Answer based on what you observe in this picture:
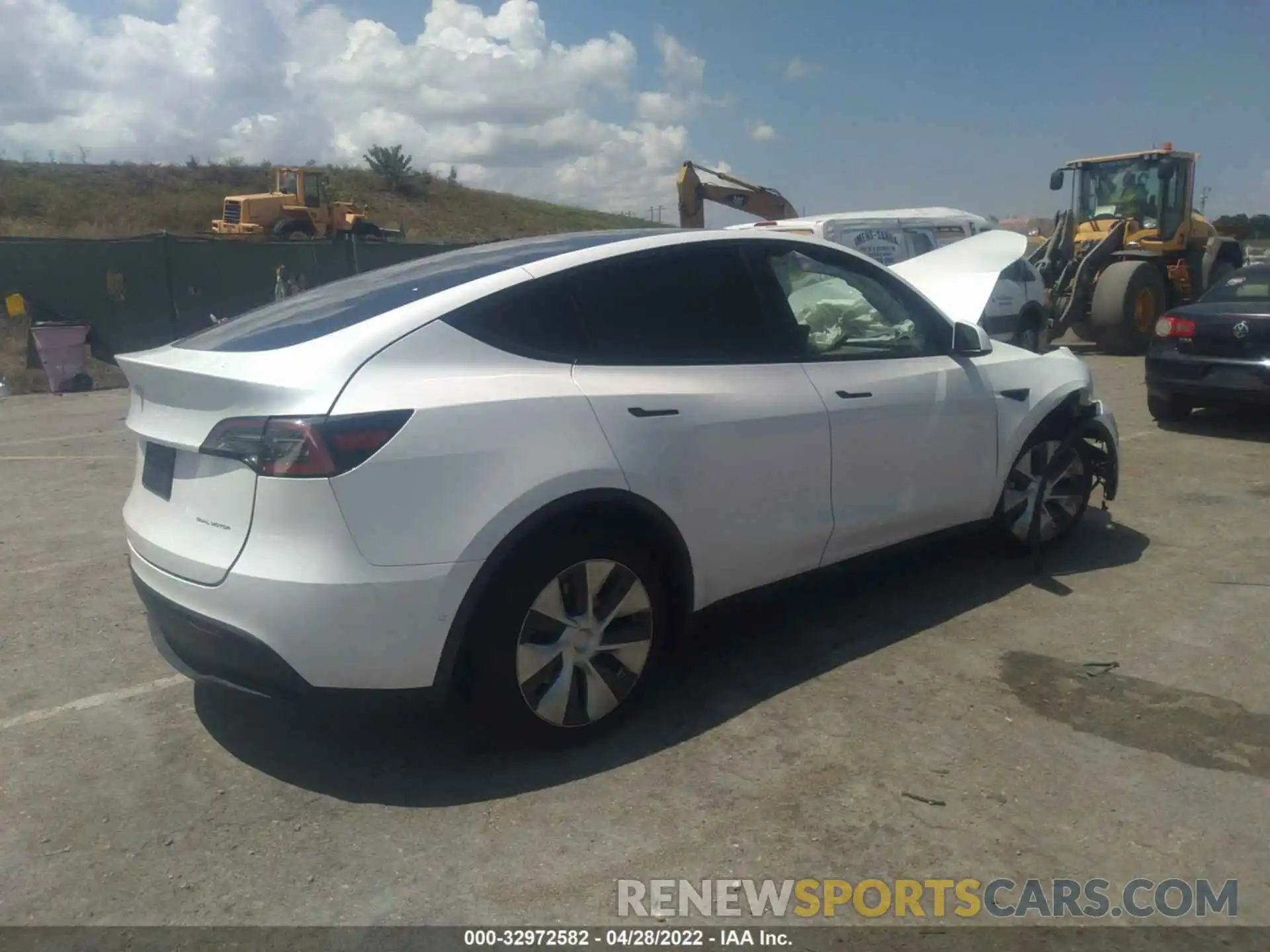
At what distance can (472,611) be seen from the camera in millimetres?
3074

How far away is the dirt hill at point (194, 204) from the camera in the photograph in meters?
41.7

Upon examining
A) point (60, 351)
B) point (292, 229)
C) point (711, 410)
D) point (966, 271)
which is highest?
point (292, 229)

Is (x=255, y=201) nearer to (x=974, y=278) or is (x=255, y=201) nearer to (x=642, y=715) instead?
(x=974, y=278)

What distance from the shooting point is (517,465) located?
10.2ft

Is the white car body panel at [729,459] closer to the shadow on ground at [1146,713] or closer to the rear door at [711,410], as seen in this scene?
the rear door at [711,410]

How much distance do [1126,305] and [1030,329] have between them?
9.58 feet

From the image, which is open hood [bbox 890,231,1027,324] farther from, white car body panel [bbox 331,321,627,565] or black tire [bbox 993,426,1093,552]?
white car body panel [bbox 331,321,627,565]

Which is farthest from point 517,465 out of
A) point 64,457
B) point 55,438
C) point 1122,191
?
point 1122,191

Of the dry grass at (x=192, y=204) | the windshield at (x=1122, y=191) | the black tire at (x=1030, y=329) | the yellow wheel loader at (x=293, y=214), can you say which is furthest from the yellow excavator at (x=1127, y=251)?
the yellow wheel loader at (x=293, y=214)

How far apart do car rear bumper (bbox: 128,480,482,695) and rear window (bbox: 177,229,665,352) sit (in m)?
0.61

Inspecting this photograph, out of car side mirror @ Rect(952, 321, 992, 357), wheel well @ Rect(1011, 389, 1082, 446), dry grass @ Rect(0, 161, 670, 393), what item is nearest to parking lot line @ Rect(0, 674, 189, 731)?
car side mirror @ Rect(952, 321, 992, 357)

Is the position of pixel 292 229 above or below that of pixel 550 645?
above

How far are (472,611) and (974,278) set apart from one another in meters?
6.48

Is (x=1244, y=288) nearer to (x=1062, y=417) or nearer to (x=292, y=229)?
(x=1062, y=417)
